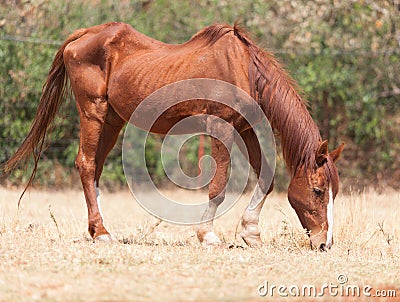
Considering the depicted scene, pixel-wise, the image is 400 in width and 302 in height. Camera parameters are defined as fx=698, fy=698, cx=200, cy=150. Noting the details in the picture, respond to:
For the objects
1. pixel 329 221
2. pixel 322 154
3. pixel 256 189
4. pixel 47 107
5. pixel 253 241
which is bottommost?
pixel 253 241

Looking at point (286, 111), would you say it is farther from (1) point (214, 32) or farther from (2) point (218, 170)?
(1) point (214, 32)

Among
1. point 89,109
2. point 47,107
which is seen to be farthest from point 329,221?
point 47,107

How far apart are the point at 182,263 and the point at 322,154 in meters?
1.74

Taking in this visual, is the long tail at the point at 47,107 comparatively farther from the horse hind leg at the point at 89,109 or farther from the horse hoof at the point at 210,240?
the horse hoof at the point at 210,240

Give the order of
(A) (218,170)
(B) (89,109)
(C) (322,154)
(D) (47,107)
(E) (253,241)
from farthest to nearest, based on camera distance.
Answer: (D) (47,107) → (B) (89,109) → (E) (253,241) → (A) (218,170) → (C) (322,154)

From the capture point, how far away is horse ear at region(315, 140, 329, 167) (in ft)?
19.9

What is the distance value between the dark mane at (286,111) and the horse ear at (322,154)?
5 centimetres

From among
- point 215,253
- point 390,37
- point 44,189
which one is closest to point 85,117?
point 215,253

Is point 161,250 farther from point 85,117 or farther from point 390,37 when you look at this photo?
point 390,37

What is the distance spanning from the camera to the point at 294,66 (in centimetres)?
1276

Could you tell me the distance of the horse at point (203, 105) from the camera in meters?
6.21

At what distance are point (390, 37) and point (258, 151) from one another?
7.14m

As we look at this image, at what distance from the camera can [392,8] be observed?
12914mm

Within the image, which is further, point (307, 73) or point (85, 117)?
point (307, 73)
